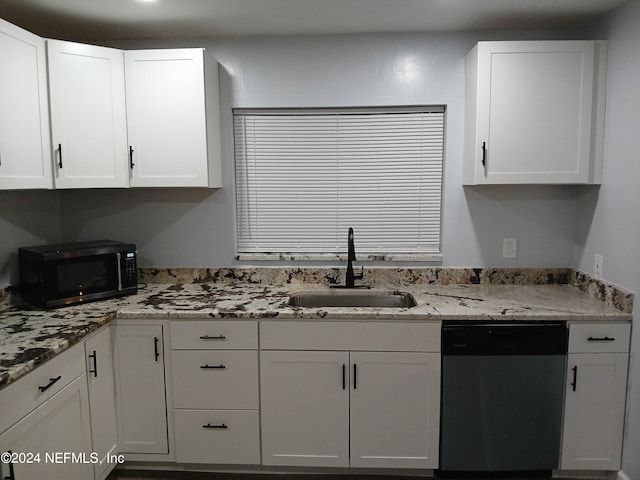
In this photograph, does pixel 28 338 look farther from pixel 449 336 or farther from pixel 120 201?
pixel 449 336

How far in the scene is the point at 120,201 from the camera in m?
2.70

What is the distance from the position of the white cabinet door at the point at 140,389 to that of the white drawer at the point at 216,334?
109 mm

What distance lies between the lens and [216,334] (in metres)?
2.13

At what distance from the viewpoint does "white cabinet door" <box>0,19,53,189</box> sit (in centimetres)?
190

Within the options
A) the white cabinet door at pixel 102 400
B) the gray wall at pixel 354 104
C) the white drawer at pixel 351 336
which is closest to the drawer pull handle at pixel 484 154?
the gray wall at pixel 354 104

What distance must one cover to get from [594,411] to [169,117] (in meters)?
2.62

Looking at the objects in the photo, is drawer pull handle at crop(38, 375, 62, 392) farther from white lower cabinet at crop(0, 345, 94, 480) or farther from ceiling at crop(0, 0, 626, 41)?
ceiling at crop(0, 0, 626, 41)

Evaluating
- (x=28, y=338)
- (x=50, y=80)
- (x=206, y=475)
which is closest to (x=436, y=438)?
(x=206, y=475)

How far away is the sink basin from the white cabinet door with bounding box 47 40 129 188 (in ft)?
3.95

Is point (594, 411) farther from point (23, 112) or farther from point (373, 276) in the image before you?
point (23, 112)

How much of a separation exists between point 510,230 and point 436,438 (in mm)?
1277

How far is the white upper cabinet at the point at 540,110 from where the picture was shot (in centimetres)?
223

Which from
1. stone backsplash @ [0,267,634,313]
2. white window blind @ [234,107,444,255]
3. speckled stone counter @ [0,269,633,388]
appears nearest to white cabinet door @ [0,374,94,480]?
speckled stone counter @ [0,269,633,388]

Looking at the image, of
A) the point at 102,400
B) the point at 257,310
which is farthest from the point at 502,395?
the point at 102,400
